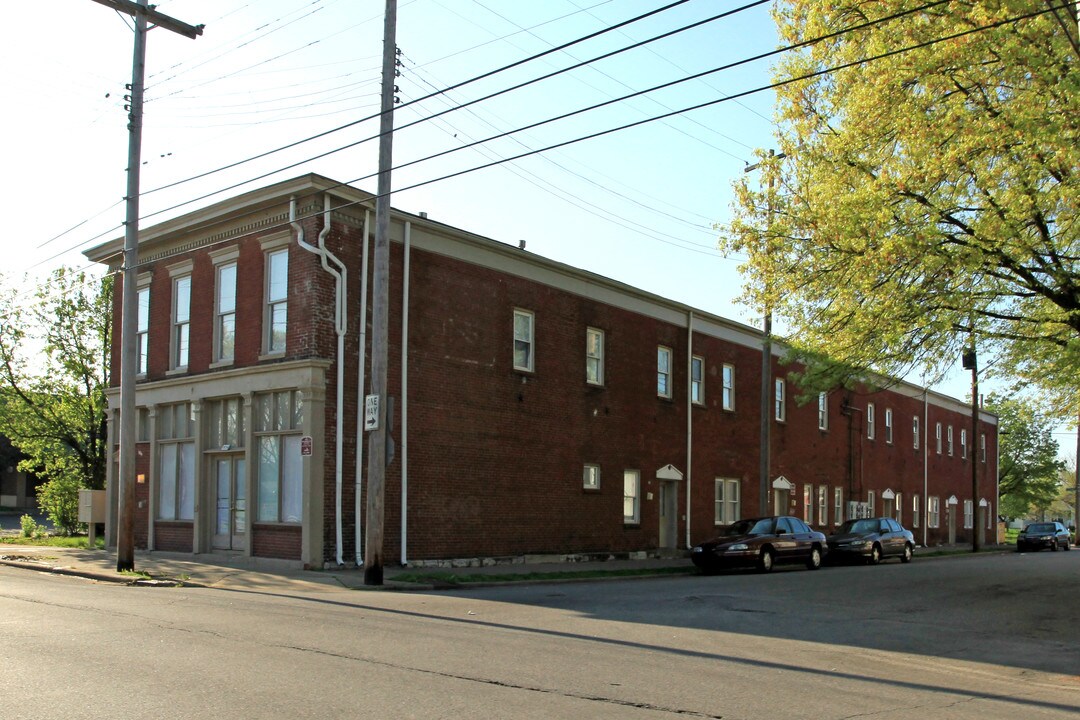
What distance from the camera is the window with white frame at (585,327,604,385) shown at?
92.5 ft

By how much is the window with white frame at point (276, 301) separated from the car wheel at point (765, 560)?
504 inches

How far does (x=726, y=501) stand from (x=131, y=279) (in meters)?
22.2

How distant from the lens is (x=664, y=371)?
31.7 metres

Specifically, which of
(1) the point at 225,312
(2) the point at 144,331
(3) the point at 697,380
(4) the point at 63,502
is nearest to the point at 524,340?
(1) the point at 225,312

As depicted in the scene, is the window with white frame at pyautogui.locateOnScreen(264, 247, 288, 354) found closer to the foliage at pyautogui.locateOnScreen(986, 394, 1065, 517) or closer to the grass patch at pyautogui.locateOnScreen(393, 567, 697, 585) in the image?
the grass patch at pyautogui.locateOnScreen(393, 567, 697, 585)

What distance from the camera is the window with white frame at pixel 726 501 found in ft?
112

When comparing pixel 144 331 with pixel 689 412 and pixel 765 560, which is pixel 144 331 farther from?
pixel 765 560

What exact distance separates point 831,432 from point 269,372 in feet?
88.5

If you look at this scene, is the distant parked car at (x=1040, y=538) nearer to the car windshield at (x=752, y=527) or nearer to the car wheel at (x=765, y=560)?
the car windshield at (x=752, y=527)

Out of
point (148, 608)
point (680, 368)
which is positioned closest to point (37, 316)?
point (680, 368)

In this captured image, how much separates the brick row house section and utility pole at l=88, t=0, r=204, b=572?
9.31ft

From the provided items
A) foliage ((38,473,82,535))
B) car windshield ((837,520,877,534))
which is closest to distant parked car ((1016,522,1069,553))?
car windshield ((837,520,877,534))

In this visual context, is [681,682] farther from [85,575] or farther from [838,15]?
[85,575]

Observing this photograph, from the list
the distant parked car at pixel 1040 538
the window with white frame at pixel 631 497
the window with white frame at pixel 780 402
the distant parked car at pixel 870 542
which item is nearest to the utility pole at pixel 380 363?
the window with white frame at pixel 631 497
